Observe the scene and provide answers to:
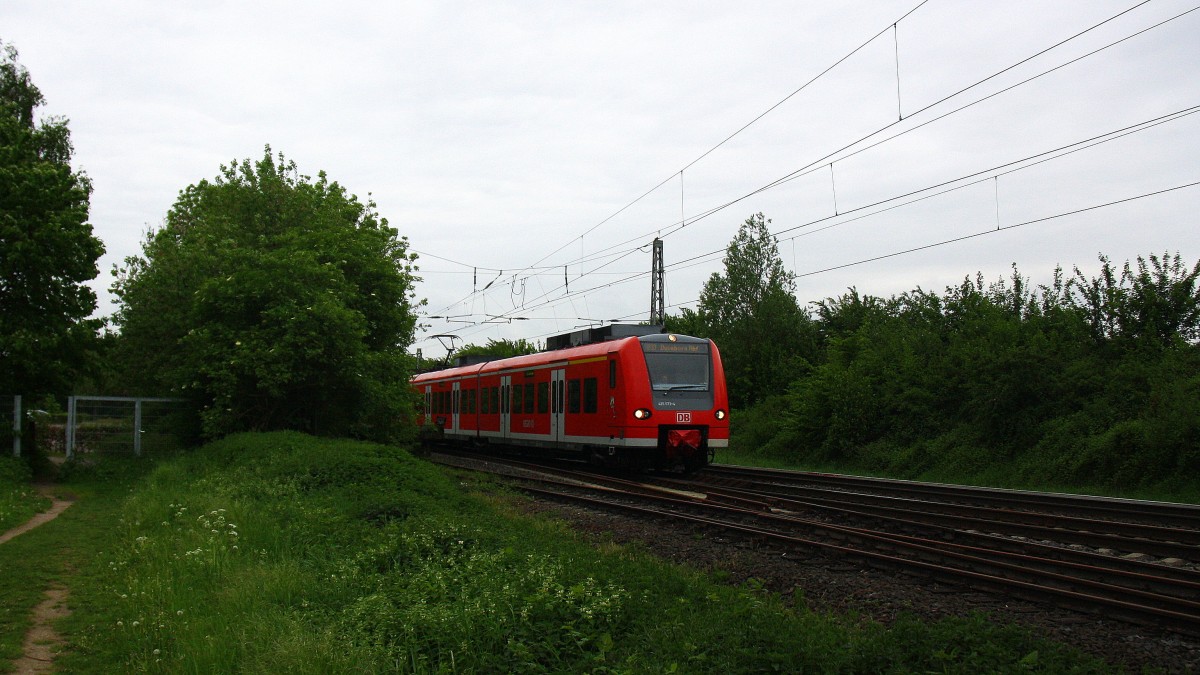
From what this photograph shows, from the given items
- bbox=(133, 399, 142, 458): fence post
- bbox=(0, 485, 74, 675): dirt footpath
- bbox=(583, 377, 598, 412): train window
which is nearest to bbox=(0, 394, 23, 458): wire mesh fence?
bbox=(133, 399, 142, 458): fence post

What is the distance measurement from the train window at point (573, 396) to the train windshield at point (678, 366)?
2640 mm

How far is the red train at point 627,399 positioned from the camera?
19266mm

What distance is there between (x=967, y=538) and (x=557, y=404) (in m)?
12.8

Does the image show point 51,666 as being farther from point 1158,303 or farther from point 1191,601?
point 1158,303

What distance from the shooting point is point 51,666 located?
690 cm

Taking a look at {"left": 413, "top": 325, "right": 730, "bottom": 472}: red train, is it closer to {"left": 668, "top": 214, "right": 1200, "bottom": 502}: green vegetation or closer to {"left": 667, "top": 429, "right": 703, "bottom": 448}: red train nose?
{"left": 667, "top": 429, "right": 703, "bottom": 448}: red train nose

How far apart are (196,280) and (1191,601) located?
22468 millimetres

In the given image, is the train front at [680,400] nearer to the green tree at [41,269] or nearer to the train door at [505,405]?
the train door at [505,405]

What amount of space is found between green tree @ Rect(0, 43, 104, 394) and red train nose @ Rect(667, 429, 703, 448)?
1361 centimetres

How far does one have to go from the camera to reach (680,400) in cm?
1953

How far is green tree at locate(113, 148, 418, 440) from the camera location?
21.3 meters

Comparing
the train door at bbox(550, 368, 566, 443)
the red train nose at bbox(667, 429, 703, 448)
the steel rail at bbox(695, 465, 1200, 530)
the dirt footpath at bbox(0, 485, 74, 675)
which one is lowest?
the dirt footpath at bbox(0, 485, 74, 675)

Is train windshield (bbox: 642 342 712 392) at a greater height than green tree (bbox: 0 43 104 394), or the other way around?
green tree (bbox: 0 43 104 394)

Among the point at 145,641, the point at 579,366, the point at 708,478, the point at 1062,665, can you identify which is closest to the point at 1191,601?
the point at 1062,665
